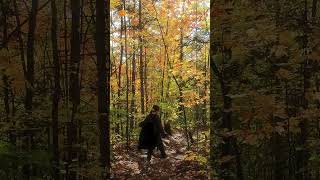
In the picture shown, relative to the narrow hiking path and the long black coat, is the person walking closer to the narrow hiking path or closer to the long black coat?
the long black coat

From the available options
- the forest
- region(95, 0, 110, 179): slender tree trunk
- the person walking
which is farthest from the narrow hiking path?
region(95, 0, 110, 179): slender tree trunk

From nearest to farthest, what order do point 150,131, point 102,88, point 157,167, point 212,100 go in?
point 102,88, point 212,100, point 157,167, point 150,131

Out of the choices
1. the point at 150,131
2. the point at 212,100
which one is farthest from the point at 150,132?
the point at 212,100

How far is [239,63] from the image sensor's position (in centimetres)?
689

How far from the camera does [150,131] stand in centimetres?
1124

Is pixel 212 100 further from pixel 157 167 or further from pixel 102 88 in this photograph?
pixel 157 167

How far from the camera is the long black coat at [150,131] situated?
11109 millimetres

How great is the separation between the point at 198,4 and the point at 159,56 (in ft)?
15.0

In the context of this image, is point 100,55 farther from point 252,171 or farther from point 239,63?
point 252,171

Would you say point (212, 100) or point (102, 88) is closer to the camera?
point (102, 88)

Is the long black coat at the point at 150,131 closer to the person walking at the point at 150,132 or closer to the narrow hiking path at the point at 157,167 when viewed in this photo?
the person walking at the point at 150,132

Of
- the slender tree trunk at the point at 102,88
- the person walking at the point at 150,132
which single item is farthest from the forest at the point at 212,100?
the person walking at the point at 150,132

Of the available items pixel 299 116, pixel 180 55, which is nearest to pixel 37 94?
pixel 299 116

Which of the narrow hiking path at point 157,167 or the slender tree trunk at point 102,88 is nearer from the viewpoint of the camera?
the slender tree trunk at point 102,88
